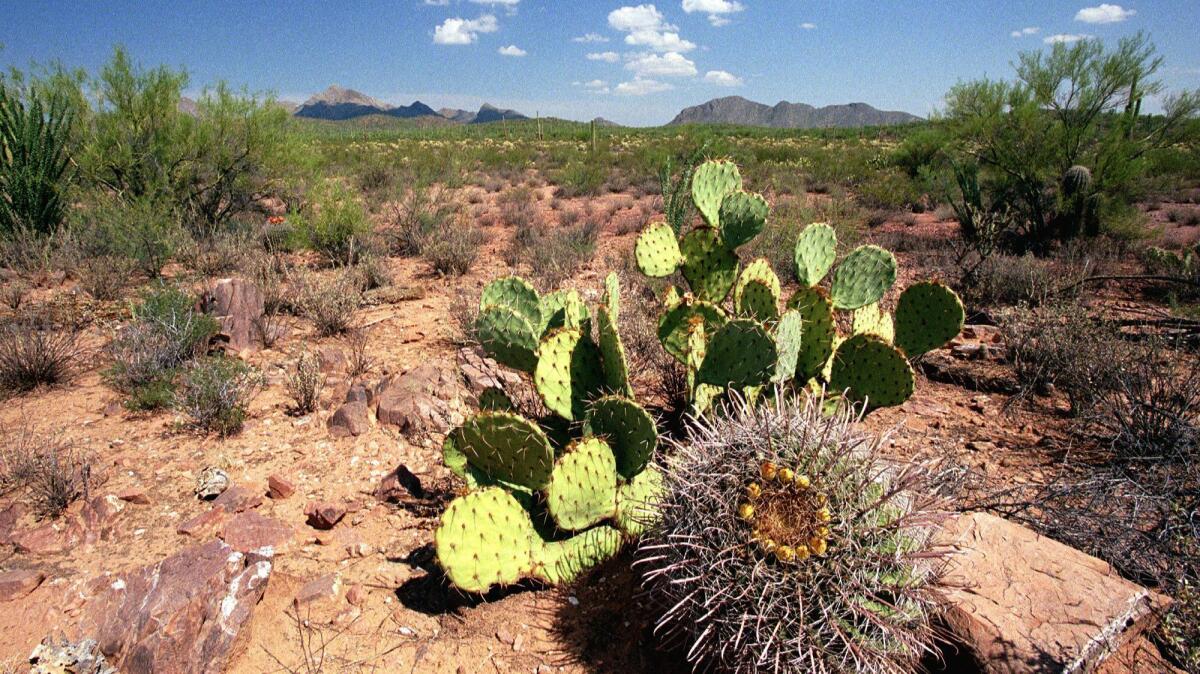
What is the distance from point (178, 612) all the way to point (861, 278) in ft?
12.9

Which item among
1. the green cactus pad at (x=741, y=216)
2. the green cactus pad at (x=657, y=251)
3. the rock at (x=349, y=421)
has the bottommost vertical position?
the rock at (x=349, y=421)

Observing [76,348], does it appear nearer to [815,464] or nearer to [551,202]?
[815,464]

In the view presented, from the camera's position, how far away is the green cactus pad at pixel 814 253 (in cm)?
403

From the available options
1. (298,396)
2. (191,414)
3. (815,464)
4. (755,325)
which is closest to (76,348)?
(191,414)

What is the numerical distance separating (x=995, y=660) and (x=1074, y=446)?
2655mm

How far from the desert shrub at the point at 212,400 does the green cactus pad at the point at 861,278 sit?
406 cm

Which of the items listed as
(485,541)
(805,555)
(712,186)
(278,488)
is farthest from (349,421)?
(805,555)

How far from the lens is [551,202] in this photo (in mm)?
14641

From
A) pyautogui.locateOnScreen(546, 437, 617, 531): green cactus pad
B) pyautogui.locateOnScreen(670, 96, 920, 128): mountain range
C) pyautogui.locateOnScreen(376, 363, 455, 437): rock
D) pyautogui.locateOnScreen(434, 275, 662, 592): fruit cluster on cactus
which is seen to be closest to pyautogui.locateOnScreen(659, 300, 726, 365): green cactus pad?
pyautogui.locateOnScreen(434, 275, 662, 592): fruit cluster on cactus

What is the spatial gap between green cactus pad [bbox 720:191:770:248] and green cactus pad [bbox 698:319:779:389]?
123cm

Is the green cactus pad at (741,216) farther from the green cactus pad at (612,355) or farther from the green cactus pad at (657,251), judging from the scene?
the green cactus pad at (612,355)

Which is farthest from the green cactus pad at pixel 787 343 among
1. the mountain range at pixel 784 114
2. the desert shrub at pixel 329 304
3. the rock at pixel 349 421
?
the mountain range at pixel 784 114

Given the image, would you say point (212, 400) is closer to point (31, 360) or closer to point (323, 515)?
point (323, 515)

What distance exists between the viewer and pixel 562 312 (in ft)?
12.4
